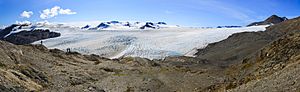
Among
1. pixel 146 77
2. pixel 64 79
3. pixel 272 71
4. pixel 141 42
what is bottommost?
pixel 141 42

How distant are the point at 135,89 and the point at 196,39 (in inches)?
4360

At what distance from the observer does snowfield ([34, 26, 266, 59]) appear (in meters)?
139

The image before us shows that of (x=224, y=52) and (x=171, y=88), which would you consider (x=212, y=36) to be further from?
(x=171, y=88)

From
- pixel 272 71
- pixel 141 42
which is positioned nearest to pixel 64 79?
pixel 272 71

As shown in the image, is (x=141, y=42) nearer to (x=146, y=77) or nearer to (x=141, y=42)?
(x=141, y=42)

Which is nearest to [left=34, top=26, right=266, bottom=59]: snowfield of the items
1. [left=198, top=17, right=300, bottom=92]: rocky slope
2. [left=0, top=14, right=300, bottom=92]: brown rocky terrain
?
[left=0, top=14, right=300, bottom=92]: brown rocky terrain

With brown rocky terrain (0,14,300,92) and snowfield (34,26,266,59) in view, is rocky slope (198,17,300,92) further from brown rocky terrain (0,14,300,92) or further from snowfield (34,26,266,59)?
snowfield (34,26,266,59)

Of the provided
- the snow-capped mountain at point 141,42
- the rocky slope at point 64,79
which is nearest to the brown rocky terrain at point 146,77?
the rocky slope at point 64,79

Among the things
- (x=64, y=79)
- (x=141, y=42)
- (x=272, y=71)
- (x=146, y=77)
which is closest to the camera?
(x=272, y=71)

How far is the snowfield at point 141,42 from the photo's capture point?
139 m

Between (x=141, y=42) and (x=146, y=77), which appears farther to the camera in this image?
(x=141, y=42)

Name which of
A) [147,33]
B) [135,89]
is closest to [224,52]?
[147,33]

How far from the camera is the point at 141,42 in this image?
515 ft

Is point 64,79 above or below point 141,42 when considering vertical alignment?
above
